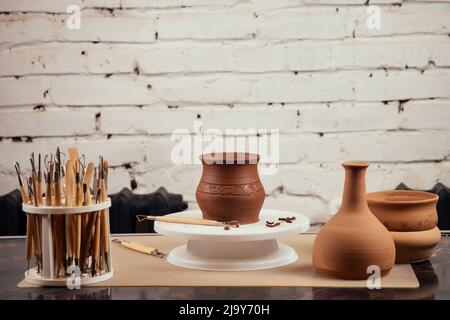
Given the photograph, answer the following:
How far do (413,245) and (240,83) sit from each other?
2.83 ft

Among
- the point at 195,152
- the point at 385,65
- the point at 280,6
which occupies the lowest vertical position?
the point at 195,152

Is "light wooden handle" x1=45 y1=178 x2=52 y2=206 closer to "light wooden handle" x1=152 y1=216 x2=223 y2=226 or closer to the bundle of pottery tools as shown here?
the bundle of pottery tools

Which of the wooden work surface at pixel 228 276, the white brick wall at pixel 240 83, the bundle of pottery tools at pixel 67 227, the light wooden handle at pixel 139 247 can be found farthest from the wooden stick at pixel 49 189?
the white brick wall at pixel 240 83

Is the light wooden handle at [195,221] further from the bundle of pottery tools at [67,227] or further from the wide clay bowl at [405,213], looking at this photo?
the wide clay bowl at [405,213]

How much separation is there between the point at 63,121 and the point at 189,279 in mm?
988

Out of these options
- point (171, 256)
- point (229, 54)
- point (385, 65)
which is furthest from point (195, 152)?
point (171, 256)

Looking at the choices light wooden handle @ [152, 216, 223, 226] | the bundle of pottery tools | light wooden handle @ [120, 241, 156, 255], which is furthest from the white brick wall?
the bundle of pottery tools

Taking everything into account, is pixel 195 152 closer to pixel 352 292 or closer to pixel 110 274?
pixel 110 274

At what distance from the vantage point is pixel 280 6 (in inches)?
79.9

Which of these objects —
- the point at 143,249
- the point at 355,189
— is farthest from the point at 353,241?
the point at 143,249

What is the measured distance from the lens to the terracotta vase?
1365mm

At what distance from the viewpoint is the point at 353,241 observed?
1.22 metres
